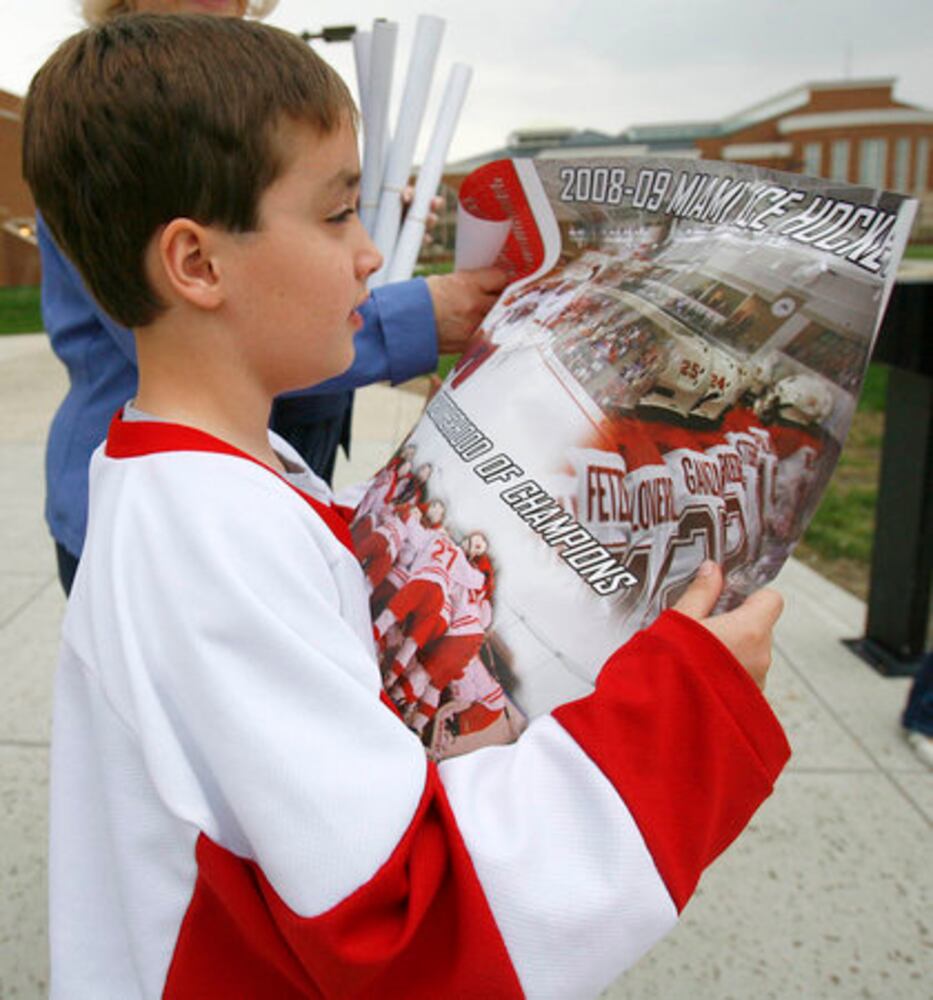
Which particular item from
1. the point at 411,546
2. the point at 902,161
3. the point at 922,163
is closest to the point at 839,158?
the point at 902,161

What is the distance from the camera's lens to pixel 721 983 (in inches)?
82.7

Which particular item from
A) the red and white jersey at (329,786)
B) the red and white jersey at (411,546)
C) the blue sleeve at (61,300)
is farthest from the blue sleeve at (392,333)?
the red and white jersey at (329,786)

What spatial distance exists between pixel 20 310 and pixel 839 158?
5296cm

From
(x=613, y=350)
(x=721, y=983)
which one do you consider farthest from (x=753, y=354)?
(x=721, y=983)

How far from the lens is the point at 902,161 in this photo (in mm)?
58406

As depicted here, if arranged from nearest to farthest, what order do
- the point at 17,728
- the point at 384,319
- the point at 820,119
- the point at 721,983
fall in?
1. the point at 384,319
2. the point at 721,983
3. the point at 17,728
4. the point at 820,119

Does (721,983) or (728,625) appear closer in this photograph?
(728,625)

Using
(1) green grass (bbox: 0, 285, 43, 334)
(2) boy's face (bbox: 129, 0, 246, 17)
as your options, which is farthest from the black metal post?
(1) green grass (bbox: 0, 285, 43, 334)

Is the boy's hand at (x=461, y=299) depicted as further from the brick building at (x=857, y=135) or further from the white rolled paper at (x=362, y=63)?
the brick building at (x=857, y=135)

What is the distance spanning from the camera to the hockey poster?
2.92ft

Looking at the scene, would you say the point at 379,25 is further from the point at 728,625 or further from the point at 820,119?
the point at 820,119

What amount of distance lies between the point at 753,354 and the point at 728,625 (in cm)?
25

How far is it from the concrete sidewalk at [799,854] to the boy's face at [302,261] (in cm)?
172

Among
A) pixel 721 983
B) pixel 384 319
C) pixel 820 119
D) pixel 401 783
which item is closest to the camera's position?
pixel 401 783
